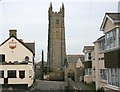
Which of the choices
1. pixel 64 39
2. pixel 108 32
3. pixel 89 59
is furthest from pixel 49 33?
Answer: pixel 108 32

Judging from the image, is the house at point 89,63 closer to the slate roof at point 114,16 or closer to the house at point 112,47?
the house at point 112,47

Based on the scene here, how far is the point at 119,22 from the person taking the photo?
71.7 ft

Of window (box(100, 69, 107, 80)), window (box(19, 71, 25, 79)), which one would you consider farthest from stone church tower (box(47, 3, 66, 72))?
window (box(100, 69, 107, 80))

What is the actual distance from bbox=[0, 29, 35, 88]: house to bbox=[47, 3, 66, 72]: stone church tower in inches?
1512

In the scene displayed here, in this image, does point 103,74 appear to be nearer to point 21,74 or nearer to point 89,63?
point 89,63

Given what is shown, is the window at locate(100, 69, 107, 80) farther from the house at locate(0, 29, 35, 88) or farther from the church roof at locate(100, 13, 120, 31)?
the house at locate(0, 29, 35, 88)

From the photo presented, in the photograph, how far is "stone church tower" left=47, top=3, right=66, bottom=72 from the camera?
90.2m

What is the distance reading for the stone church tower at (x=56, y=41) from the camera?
90.2 m

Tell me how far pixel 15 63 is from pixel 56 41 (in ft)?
154

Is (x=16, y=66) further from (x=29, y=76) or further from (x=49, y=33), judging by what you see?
(x=49, y=33)

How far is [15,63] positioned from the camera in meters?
48.0

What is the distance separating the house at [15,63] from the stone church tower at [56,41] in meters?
38.4

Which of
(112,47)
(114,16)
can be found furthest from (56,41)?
(112,47)

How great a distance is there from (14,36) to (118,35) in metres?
29.9
